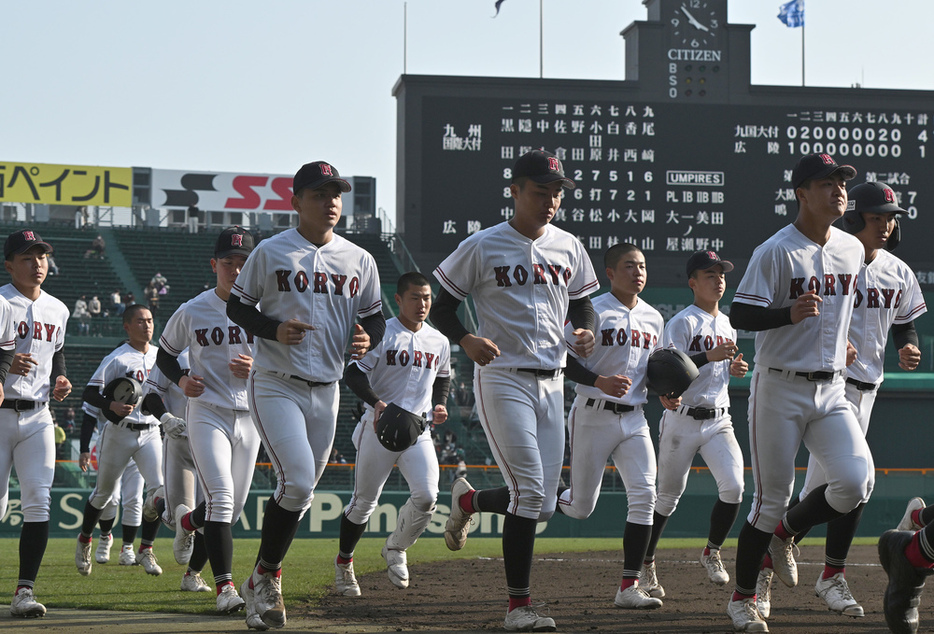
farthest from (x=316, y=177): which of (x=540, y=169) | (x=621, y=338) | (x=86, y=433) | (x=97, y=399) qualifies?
(x=86, y=433)

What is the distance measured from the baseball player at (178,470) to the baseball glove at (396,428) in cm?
154

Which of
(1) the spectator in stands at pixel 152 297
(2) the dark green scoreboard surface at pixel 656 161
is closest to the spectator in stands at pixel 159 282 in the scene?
(1) the spectator in stands at pixel 152 297

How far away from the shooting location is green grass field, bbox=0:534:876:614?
7258 millimetres

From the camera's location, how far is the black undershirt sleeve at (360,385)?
728 centimetres

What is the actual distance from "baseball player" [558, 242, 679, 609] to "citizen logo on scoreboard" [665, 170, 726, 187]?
16.5 metres

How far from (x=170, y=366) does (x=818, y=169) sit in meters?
3.96

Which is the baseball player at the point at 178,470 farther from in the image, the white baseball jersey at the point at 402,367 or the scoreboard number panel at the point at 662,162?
the scoreboard number panel at the point at 662,162

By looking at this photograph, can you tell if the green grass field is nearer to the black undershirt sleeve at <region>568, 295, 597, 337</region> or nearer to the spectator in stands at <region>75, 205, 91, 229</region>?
the black undershirt sleeve at <region>568, 295, 597, 337</region>

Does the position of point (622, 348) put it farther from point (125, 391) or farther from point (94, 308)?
point (94, 308)

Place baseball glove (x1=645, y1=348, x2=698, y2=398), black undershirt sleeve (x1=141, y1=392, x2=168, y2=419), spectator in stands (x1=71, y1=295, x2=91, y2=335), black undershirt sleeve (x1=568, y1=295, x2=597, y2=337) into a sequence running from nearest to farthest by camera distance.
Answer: black undershirt sleeve (x1=568, y1=295, x2=597, y2=337) → baseball glove (x1=645, y1=348, x2=698, y2=398) → black undershirt sleeve (x1=141, y1=392, x2=168, y2=419) → spectator in stands (x1=71, y1=295, x2=91, y2=335)

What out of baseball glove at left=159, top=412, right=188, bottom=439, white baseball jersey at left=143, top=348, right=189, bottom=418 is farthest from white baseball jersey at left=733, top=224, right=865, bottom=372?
white baseball jersey at left=143, top=348, right=189, bottom=418

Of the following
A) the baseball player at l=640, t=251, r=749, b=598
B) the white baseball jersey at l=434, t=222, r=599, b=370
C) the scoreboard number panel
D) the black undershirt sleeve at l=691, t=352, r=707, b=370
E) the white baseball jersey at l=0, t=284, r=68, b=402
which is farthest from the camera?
the scoreboard number panel

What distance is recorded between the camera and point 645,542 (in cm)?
714

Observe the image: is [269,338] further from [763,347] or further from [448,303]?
[763,347]
